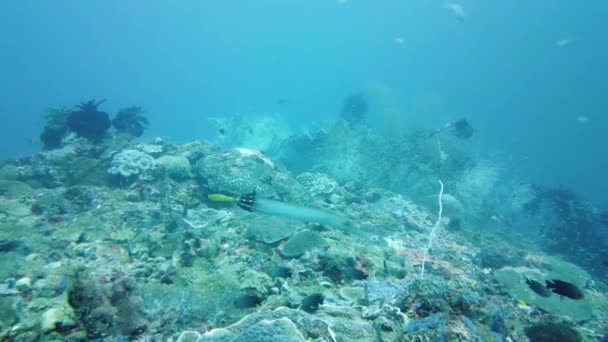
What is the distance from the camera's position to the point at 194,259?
24.6 feet

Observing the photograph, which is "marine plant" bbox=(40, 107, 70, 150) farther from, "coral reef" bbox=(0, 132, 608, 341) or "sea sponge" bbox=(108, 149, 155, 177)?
"sea sponge" bbox=(108, 149, 155, 177)

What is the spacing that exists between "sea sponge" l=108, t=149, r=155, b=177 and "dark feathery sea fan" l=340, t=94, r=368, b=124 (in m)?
13.7

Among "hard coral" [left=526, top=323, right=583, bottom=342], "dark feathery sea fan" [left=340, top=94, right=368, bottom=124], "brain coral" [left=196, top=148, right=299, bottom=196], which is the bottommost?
"dark feathery sea fan" [left=340, top=94, right=368, bottom=124]

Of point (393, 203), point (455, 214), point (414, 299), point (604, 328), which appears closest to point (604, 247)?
point (455, 214)

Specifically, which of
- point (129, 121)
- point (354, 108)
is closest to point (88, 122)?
point (129, 121)

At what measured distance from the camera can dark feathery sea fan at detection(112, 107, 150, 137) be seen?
17.2 metres

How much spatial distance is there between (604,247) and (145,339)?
23247mm

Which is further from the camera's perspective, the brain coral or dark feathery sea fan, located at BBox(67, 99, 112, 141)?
dark feathery sea fan, located at BBox(67, 99, 112, 141)

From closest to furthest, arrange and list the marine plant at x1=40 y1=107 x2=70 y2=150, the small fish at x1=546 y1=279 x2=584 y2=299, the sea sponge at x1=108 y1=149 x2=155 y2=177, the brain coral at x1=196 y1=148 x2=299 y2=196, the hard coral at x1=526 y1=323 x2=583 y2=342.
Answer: the small fish at x1=546 y1=279 x2=584 y2=299 < the hard coral at x1=526 y1=323 x2=583 y2=342 < the brain coral at x1=196 y1=148 x2=299 y2=196 < the sea sponge at x1=108 y1=149 x2=155 y2=177 < the marine plant at x1=40 y1=107 x2=70 y2=150

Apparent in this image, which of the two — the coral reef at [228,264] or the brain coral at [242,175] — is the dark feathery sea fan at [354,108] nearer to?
the coral reef at [228,264]

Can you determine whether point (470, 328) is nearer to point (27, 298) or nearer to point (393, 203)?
point (27, 298)

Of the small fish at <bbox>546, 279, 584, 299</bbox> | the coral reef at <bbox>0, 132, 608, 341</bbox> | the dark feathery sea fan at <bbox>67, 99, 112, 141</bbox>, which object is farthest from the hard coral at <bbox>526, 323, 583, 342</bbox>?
the dark feathery sea fan at <bbox>67, 99, 112, 141</bbox>

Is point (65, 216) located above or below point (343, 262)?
above

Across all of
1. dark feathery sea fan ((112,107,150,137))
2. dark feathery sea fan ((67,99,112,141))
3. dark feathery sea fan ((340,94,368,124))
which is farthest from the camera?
dark feathery sea fan ((340,94,368,124))
